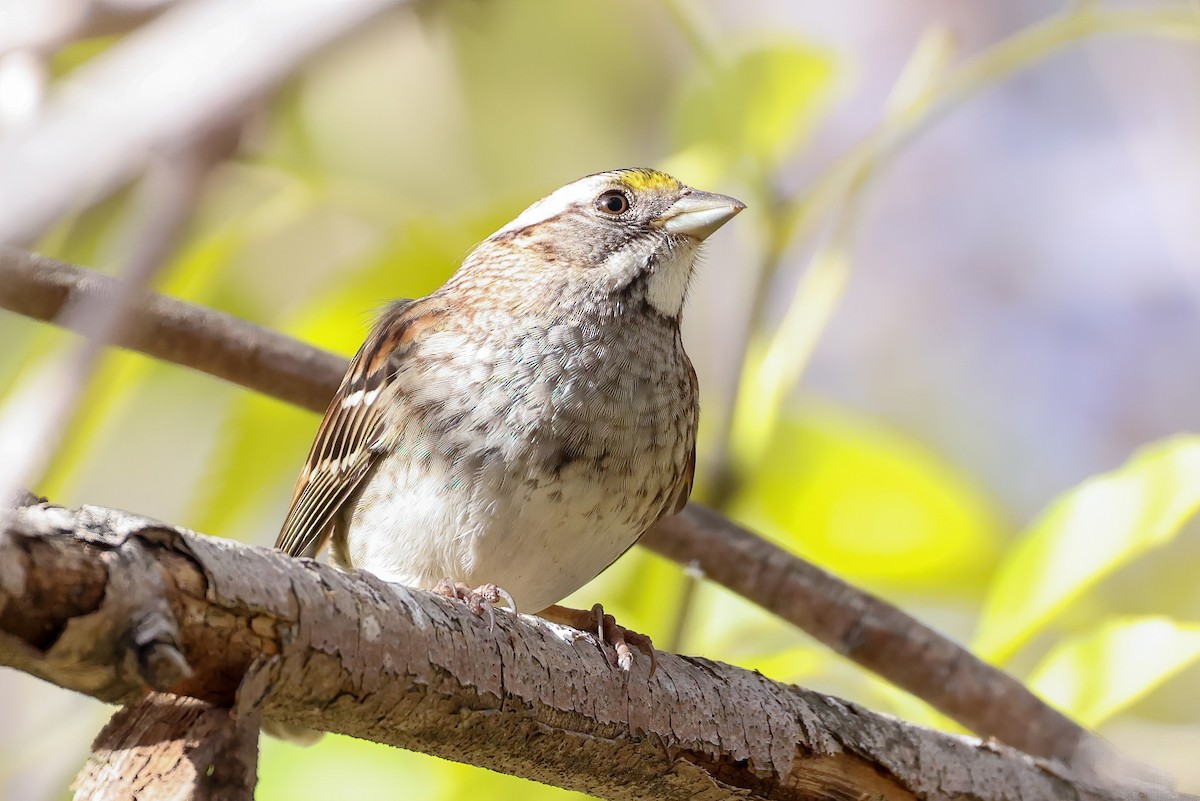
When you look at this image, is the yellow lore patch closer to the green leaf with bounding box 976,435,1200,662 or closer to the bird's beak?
the bird's beak

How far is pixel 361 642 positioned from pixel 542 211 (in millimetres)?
1920

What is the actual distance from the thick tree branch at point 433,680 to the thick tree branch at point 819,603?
328 millimetres

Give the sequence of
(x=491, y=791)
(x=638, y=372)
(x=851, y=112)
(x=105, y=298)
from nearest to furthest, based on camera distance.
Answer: (x=105, y=298), (x=491, y=791), (x=638, y=372), (x=851, y=112)

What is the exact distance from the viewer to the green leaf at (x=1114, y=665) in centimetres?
247

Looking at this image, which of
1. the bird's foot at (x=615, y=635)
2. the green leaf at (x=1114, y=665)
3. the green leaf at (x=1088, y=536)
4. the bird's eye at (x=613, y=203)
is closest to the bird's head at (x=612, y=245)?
the bird's eye at (x=613, y=203)

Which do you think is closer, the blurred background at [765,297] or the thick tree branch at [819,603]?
the blurred background at [765,297]

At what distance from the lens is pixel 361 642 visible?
187cm

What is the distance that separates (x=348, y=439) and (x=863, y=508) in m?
1.24

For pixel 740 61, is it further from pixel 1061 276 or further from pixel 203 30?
pixel 1061 276

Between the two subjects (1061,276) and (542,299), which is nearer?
(542,299)

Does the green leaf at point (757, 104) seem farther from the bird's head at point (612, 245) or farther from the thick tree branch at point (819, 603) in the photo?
the thick tree branch at point (819, 603)

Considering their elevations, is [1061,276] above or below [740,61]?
above

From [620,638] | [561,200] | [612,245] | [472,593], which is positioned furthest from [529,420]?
[561,200]

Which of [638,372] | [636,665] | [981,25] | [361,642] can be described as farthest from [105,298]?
[981,25]
